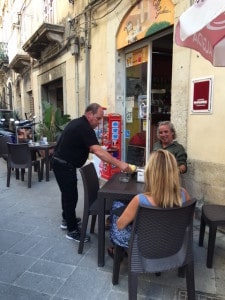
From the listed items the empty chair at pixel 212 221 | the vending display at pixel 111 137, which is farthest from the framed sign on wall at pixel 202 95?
the vending display at pixel 111 137

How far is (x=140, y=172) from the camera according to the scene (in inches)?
116

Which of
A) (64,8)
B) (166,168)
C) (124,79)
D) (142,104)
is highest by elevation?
→ (64,8)

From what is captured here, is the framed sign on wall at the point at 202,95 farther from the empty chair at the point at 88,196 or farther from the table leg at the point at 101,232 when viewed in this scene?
the table leg at the point at 101,232

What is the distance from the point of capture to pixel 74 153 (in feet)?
10.4

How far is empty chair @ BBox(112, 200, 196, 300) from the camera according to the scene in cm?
192

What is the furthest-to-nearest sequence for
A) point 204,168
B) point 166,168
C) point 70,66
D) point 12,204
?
1. point 70,66
2. point 12,204
3. point 204,168
4. point 166,168

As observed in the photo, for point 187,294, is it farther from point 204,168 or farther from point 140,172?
point 204,168

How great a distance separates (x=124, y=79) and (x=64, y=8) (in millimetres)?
3658

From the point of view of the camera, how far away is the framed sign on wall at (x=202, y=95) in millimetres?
3680

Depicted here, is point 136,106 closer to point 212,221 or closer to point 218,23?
point 212,221

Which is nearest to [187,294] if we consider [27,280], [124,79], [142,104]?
[27,280]

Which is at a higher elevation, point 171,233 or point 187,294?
point 171,233

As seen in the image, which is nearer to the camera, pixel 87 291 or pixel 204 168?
pixel 87 291

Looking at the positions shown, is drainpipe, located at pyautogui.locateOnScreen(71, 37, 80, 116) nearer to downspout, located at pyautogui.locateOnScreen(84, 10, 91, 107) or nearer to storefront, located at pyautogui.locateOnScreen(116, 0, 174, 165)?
downspout, located at pyautogui.locateOnScreen(84, 10, 91, 107)
